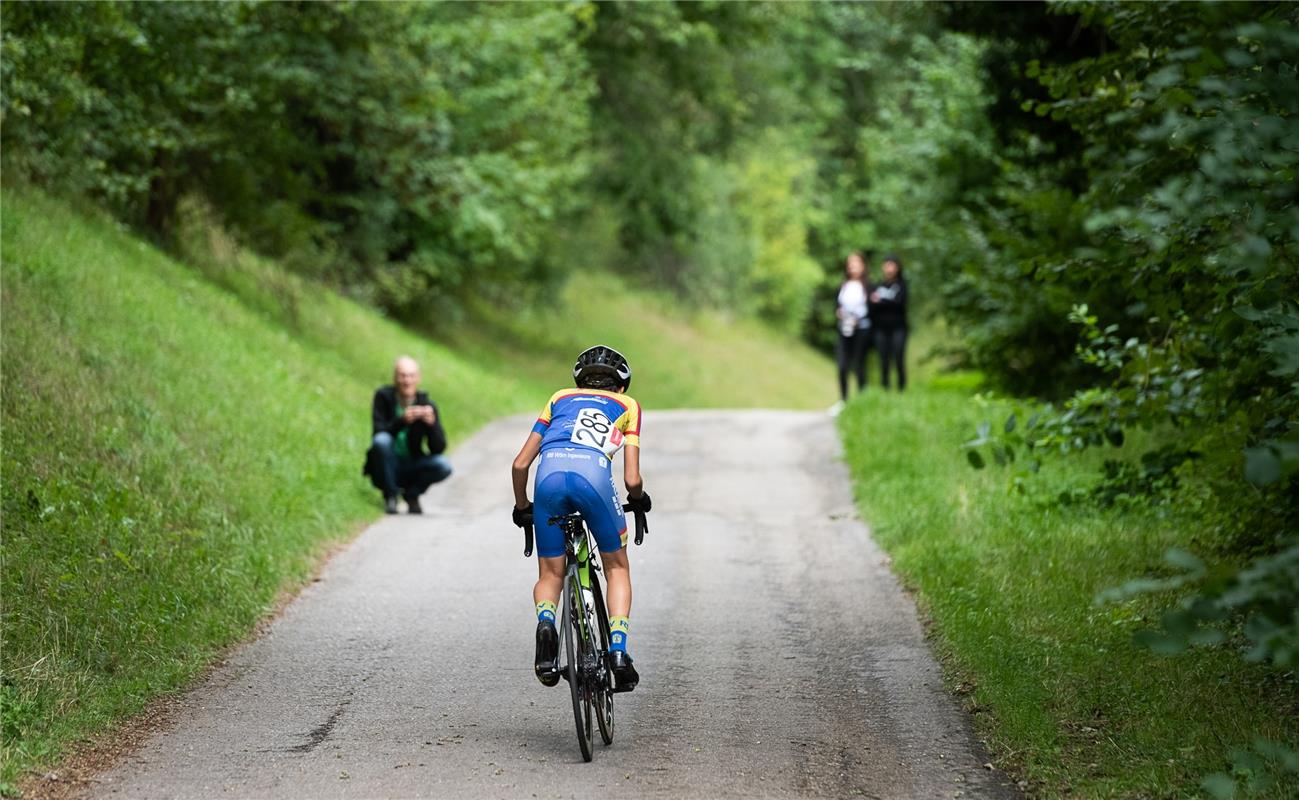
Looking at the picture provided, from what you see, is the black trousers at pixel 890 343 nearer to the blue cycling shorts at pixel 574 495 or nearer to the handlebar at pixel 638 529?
the handlebar at pixel 638 529

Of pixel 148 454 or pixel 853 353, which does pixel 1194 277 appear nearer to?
pixel 148 454

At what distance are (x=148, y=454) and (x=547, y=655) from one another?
5615mm

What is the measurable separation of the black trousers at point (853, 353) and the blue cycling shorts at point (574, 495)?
12978 mm

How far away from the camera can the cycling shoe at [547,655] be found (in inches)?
267

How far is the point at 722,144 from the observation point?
127 feet

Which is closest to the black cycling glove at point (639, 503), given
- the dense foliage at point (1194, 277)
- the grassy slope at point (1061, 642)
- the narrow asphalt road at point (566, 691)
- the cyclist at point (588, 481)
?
the cyclist at point (588, 481)

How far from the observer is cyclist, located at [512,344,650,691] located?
7016 millimetres

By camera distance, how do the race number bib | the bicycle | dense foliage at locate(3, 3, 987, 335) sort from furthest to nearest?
1. dense foliage at locate(3, 3, 987, 335)
2. the race number bib
3. the bicycle

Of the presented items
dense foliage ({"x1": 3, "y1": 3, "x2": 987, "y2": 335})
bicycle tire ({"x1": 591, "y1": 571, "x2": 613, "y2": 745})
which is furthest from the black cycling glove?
dense foliage ({"x1": 3, "y1": 3, "x2": 987, "y2": 335})

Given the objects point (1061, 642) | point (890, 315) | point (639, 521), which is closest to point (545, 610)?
point (639, 521)

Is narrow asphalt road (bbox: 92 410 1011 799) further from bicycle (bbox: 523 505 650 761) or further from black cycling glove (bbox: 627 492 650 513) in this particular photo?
black cycling glove (bbox: 627 492 650 513)

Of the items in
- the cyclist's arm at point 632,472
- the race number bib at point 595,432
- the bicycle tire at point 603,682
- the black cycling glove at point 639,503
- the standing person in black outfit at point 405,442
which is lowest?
the standing person in black outfit at point 405,442

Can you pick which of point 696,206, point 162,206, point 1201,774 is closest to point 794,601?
point 1201,774

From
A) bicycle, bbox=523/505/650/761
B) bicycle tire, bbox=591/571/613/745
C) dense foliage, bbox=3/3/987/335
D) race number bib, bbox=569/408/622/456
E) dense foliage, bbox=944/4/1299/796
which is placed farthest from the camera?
dense foliage, bbox=3/3/987/335
